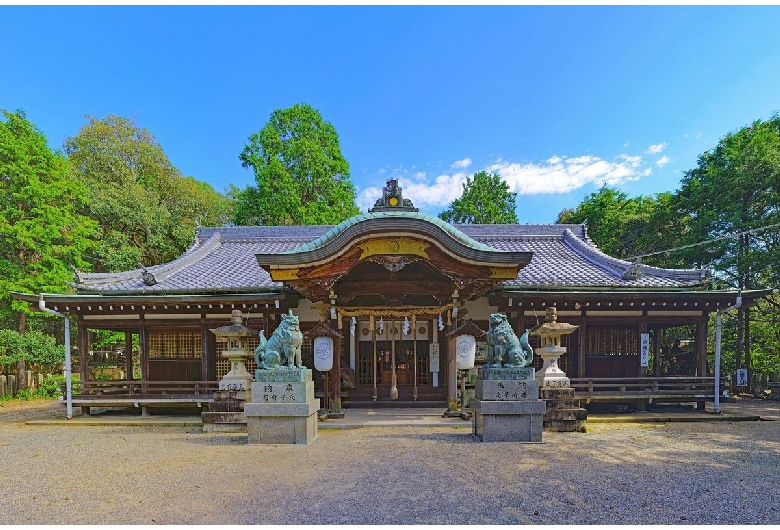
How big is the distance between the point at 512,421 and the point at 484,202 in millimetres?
27174

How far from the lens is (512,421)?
769cm

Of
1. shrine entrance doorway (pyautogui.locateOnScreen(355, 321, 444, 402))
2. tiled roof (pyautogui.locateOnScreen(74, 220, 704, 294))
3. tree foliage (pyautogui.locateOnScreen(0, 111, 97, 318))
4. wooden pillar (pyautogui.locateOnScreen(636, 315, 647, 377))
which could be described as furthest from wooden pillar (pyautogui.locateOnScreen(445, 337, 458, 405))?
tree foliage (pyautogui.locateOnScreen(0, 111, 97, 318))

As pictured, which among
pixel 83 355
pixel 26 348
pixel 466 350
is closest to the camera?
pixel 466 350

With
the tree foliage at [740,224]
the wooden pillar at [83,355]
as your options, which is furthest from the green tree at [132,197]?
the tree foliage at [740,224]

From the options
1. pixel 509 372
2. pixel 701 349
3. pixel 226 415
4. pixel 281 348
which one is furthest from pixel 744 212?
pixel 226 415

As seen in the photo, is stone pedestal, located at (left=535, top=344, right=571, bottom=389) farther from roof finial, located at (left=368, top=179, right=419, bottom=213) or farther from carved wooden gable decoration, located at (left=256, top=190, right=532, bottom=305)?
roof finial, located at (left=368, top=179, right=419, bottom=213)

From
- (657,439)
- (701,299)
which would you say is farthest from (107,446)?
(701,299)

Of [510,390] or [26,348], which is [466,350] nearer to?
[510,390]

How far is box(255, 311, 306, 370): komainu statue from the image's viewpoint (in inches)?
307

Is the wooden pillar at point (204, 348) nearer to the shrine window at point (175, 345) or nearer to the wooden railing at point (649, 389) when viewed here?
the shrine window at point (175, 345)

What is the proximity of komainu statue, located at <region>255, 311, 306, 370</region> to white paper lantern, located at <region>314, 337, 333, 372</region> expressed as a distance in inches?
62.6

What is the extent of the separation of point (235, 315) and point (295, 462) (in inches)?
160

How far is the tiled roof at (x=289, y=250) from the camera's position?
11.3 metres

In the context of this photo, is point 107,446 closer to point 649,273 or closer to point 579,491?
point 579,491
